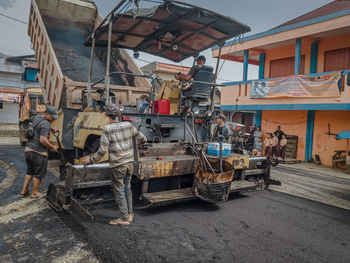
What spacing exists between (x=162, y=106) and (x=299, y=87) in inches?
283

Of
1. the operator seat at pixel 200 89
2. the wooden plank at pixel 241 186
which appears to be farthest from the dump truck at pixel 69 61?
the wooden plank at pixel 241 186

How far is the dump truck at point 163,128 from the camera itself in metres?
3.78

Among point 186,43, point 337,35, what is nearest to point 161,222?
point 186,43

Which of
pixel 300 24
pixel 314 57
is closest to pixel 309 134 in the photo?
pixel 314 57

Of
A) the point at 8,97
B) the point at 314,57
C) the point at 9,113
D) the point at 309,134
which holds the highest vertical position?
the point at 314,57

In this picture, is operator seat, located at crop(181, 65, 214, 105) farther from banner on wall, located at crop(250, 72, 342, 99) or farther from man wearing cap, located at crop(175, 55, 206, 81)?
banner on wall, located at crop(250, 72, 342, 99)

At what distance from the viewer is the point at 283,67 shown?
41.9 feet

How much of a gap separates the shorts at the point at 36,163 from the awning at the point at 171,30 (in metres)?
2.52

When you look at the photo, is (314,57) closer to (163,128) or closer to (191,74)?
(191,74)

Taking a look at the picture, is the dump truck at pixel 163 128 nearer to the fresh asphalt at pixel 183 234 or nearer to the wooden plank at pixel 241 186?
the wooden plank at pixel 241 186

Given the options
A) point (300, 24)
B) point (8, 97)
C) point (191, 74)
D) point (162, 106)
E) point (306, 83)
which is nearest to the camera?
point (162, 106)

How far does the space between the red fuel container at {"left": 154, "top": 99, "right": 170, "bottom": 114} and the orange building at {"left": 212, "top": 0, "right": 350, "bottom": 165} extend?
215 inches

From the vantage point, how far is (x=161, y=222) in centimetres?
362

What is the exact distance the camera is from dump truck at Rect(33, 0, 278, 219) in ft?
12.4
